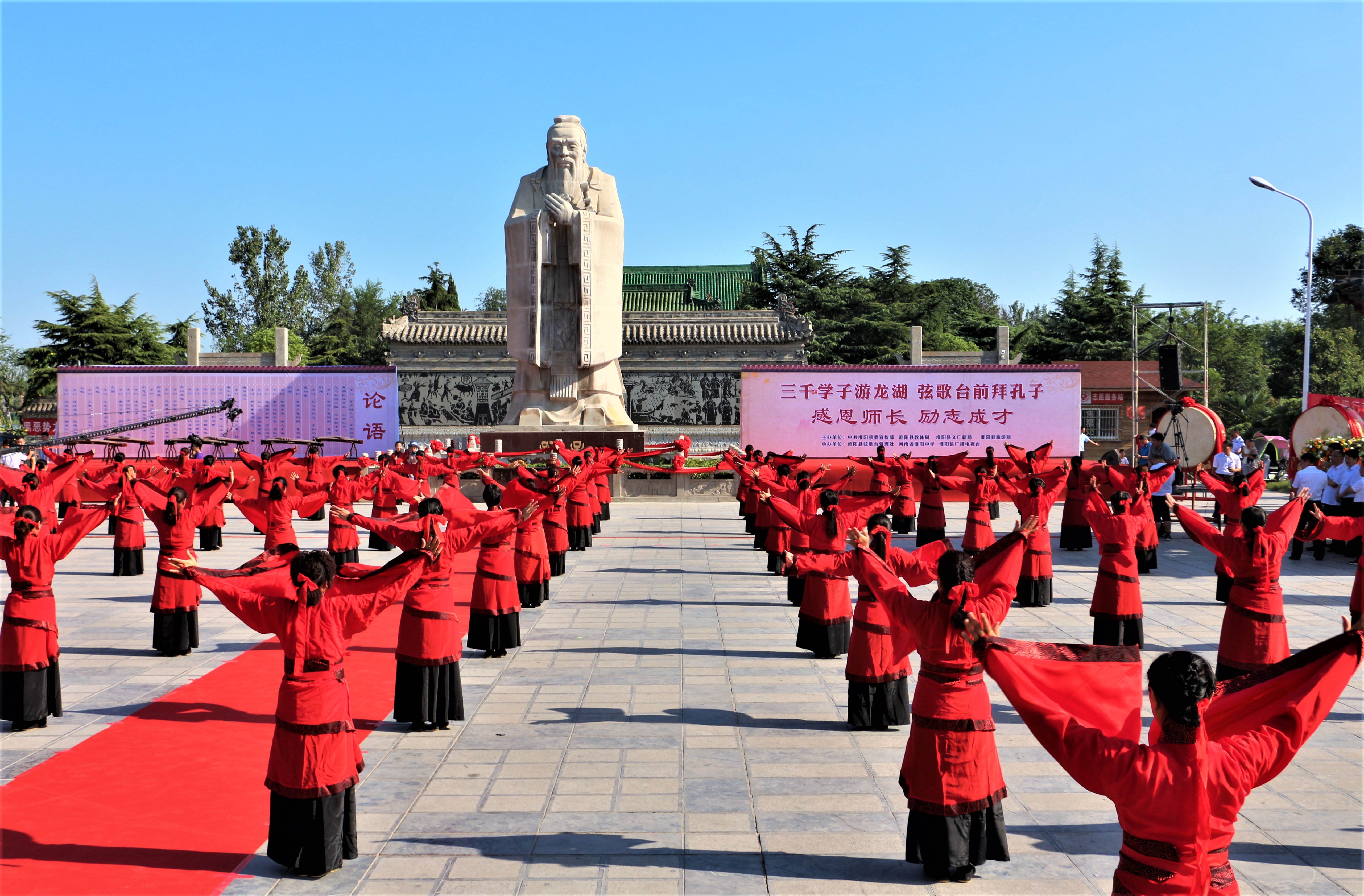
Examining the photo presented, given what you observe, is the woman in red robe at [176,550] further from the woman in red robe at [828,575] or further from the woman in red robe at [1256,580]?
the woman in red robe at [1256,580]

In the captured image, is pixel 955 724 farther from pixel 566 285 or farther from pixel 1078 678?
pixel 566 285

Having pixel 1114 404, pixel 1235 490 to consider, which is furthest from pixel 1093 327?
pixel 1235 490

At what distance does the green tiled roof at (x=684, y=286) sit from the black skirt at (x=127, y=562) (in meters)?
26.9

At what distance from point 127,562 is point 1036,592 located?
11.1 metres

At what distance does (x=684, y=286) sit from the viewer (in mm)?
40875

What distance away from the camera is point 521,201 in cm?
2066

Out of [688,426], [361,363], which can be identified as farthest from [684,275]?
[688,426]

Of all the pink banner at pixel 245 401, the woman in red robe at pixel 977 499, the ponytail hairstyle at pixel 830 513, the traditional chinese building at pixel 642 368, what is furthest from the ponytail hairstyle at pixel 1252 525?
the pink banner at pixel 245 401

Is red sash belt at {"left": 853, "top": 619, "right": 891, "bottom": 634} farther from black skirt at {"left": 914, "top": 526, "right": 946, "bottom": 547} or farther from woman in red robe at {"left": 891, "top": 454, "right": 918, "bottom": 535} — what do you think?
black skirt at {"left": 914, "top": 526, "right": 946, "bottom": 547}

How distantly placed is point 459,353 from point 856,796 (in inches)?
922

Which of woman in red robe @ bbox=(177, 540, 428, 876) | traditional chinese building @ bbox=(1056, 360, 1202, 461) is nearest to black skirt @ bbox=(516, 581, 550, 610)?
woman in red robe @ bbox=(177, 540, 428, 876)

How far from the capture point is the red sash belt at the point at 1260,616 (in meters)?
6.71

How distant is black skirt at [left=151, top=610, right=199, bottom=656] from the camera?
869cm

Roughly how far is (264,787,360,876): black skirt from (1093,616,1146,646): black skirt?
21.4ft
